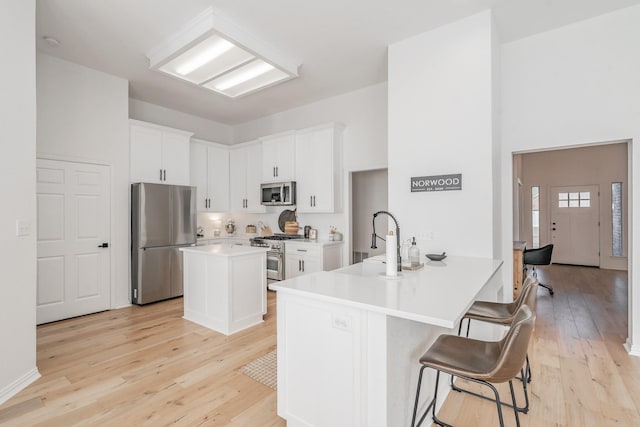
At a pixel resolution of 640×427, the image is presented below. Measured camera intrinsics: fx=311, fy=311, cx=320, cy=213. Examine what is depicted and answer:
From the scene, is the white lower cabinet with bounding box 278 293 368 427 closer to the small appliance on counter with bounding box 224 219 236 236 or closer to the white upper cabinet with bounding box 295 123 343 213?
the white upper cabinet with bounding box 295 123 343 213

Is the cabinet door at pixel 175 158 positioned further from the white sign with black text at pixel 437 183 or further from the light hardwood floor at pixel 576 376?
the light hardwood floor at pixel 576 376

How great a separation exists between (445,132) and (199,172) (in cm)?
432

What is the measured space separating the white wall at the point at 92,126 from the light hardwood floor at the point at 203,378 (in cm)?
102

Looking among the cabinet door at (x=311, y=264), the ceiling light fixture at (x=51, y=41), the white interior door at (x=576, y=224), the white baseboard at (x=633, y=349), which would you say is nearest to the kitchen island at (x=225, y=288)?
the cabinet door at (x=311, y=264)

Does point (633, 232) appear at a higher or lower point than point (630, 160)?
lower

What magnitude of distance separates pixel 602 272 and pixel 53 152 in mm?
10026

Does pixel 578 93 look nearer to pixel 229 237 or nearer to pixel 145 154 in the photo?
pixel 145 154

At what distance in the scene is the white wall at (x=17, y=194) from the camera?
2.23 m

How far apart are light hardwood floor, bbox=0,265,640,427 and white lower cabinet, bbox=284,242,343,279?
1.18 meters

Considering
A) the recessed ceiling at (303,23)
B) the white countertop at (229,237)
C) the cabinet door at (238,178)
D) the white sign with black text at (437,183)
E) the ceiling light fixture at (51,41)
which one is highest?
the ceiling light fixture at (51,41)

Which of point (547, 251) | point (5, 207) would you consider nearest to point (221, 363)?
point (5, 207)

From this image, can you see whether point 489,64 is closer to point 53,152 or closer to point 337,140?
point 337,140

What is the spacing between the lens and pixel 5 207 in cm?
A: 223

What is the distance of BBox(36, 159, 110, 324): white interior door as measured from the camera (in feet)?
12.1
